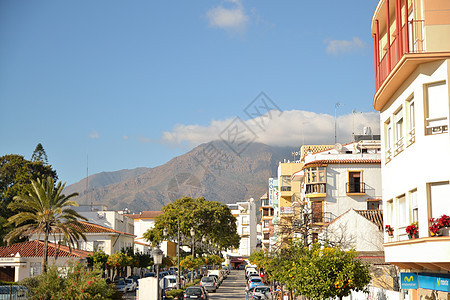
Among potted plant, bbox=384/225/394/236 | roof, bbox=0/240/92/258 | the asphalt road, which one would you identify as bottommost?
the asphalt road

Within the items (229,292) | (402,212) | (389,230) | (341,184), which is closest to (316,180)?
(341,184)

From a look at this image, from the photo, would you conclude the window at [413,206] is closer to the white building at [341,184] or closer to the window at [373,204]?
the white building at [341,184]

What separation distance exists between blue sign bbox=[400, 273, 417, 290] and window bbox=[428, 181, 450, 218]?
3.94 meters

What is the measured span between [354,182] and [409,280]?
32752mm

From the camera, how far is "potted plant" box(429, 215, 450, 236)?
49.5 ft

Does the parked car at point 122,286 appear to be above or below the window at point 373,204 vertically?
below

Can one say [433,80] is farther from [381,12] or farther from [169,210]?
[169,210]

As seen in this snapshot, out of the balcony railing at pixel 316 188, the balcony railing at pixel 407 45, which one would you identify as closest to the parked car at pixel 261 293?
the balcony railing at pixel 316 188

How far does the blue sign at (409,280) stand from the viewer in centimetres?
1888

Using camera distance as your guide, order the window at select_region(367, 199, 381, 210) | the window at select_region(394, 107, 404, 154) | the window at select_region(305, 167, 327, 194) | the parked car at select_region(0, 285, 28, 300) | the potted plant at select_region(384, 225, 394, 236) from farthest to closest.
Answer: the window at select_region(305, 167, 327, 194) < the window at select_region(367, 199, 381, 210) < the parked car at select_region(0, 285, 28, 300) < the potted plant at select_region(384, 225, 394, 236) < the window at select_region(394, 107, 404, 154)

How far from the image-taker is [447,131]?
15656mm

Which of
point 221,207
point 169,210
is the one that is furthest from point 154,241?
point 221,207

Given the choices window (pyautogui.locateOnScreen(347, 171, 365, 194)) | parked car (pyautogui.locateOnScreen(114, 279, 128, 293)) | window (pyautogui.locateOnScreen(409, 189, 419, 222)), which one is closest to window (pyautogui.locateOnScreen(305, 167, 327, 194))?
window (pyautogui.locateOnScreen(347, 171, 365, 194))

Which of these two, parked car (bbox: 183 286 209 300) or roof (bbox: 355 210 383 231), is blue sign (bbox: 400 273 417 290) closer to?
roof (bbox: 355 210 383 231)
